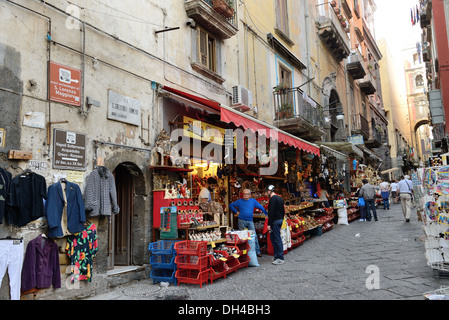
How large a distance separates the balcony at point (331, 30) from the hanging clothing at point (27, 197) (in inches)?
688

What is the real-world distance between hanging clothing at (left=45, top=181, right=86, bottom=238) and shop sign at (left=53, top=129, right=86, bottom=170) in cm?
32

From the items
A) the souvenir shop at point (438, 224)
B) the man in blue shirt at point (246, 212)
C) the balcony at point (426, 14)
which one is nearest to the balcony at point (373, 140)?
the balcony at point (426, 14)

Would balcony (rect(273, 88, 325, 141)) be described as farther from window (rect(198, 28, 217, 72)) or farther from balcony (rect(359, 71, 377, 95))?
balcony (rect(359, 71, 377, 95))

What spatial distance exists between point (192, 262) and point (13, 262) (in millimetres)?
2674

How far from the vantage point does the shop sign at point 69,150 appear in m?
5.29

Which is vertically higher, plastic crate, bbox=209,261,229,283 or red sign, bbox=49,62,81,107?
red sign, bbox=49,62,81,107

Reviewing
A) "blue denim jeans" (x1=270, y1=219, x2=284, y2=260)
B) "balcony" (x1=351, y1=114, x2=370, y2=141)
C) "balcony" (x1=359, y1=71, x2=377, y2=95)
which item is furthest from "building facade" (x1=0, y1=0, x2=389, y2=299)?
"balcony" (x1=359, y1=71, x2=377, y2=95)

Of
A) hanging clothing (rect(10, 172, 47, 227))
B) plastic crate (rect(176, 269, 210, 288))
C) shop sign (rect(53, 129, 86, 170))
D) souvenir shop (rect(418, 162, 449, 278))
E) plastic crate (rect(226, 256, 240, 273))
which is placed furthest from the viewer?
plastic crate (rect(226, 256, 240, 273))

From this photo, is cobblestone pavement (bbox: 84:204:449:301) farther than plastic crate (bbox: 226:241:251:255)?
No

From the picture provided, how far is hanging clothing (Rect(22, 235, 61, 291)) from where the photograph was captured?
4.70 m

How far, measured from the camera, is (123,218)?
286 inches

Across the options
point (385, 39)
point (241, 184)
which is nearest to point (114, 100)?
point (241, 184)

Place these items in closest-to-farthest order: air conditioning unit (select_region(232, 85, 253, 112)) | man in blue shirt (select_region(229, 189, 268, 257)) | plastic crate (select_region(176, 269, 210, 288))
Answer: plastic crate (select_region(176, 269, 210, 288)), man in blue shirt (select_region(229, 189, 268, 257)), air conditioning unit (select_region(232, 85, 253, 112))

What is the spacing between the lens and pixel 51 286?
16.5 ft
